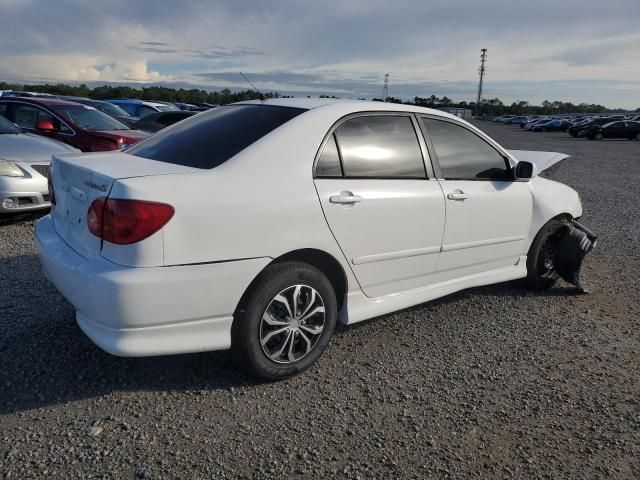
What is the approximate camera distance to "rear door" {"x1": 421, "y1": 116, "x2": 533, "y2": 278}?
391 centimetres

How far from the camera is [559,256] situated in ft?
16.3

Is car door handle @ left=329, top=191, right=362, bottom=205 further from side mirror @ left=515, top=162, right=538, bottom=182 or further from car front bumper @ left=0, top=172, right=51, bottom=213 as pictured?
car front bumper @ left=0, top=172, right=51, bottom=213

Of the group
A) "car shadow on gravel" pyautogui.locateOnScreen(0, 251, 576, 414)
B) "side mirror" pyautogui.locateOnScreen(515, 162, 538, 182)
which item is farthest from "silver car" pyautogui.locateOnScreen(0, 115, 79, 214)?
"side mirror" pyautogui.locateOnScreen(515, 162, 538, 182)

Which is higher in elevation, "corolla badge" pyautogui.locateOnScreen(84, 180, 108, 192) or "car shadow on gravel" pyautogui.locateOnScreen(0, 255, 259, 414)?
"corolla badge" pyautogui.locateOnScreen(84, 180, 108, 192)

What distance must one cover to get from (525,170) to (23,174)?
17.4 feet

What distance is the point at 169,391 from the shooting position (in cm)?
307

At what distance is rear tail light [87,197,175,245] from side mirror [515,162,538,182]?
285 cm

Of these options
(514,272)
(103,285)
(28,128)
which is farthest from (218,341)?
(28,128)

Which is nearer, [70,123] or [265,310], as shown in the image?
[265,310]

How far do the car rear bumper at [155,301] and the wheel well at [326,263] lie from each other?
223 millimetres

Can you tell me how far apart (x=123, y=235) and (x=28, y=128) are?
7383 millimetres

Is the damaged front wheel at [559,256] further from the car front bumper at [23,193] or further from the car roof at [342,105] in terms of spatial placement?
the car front bumper at [23,193]

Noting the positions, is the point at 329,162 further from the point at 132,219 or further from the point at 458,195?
the point at 132,219

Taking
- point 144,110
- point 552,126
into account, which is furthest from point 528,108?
point 144,110
